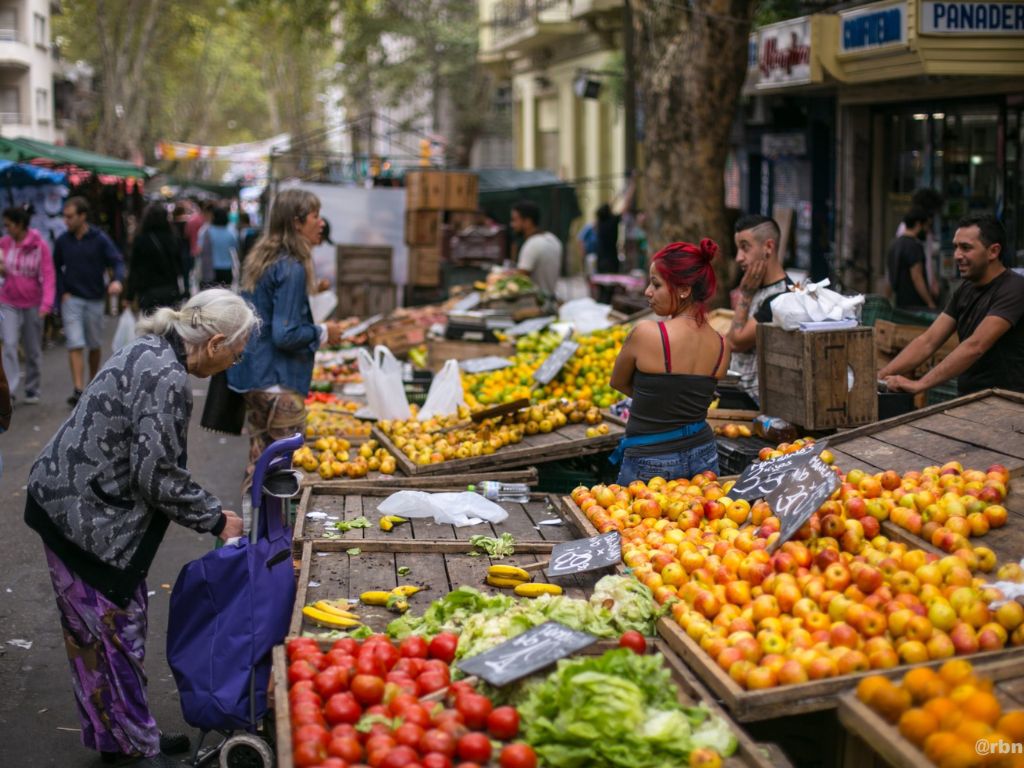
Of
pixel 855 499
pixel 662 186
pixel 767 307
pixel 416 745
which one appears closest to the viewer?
pixel 416 745

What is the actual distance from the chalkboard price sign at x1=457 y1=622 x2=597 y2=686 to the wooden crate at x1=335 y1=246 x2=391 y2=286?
12092 mm

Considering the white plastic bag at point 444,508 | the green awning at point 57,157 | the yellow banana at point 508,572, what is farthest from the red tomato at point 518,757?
the green awning at point 57,157

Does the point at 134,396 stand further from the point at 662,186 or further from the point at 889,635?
the point at 662,186

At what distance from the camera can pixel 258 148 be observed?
49.2m

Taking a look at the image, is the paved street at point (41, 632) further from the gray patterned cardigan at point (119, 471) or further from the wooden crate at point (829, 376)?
the wooden crate at point (829, 376)

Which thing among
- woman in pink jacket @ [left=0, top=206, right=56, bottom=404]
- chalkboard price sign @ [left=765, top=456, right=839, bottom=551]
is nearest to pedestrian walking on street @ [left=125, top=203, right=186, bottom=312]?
woman in pink jacket @ [left=0, top=206, right=56, bottom=404]

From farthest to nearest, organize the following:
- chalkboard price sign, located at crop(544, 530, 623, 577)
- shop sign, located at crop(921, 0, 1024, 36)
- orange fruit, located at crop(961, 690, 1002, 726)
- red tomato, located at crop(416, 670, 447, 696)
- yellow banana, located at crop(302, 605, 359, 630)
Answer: shop sign, located at crop(921, 0, 1024, 36) → chalkboard price sign, located at crop(544, 530, 623, 577) → yellow banana, located at crop(302, 605, 359, 630) → red tomato, located at crop(416, 670, 447, 696) → orange fruit, located at crop(961, 690, 1002, 726)

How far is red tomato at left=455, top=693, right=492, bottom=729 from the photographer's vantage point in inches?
124

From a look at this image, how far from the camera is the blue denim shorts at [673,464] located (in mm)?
5402

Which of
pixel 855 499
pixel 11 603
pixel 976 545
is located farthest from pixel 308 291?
pixel 976 545

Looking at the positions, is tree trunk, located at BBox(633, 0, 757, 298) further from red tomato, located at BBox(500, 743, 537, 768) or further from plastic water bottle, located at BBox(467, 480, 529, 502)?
red tomato, located at BBox(500, 743, 537, 768)

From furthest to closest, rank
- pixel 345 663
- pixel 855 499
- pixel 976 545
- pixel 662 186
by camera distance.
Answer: pixel 662 186 < pixel 855 499 < pixel 976 545 < pixel 345 663

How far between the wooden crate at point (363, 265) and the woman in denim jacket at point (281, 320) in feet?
27.5

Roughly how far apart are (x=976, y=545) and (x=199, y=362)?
9.13ft
